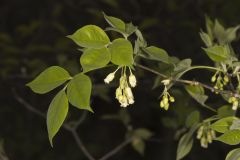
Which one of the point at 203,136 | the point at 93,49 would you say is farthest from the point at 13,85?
the point at 93,49

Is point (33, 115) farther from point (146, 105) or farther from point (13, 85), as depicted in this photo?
point (146, 105)

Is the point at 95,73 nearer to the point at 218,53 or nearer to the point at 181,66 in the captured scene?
the point at 181,66

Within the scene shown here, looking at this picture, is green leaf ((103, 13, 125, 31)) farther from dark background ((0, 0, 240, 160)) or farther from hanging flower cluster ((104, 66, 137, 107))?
dark background ((0, 0, 240, 160))

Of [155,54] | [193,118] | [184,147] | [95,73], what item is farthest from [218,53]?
[95,73]

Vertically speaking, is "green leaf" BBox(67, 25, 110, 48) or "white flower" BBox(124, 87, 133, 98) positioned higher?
"green leaf" BBox(67, 25, 110, 48)

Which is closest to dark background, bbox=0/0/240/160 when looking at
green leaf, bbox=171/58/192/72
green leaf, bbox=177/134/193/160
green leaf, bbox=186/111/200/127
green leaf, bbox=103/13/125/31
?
green leaf, bbox=186/111/200/127

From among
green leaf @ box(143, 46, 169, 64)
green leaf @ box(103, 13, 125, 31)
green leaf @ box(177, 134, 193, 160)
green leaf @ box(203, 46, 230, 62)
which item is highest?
green leaf @ box(203, 46, 230, 62)
